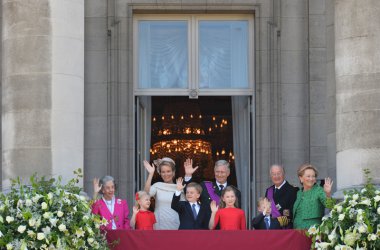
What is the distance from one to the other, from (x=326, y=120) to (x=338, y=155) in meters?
Answer: 3.20

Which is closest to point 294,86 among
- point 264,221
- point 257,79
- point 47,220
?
point 257,79

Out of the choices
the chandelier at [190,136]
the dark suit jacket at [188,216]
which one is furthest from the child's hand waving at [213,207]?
the chandelier at [190,136]

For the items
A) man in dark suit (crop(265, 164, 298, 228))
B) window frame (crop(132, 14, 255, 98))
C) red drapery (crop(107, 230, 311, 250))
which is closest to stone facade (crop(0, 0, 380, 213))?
window frame (crop(132, 14, 255, 98))

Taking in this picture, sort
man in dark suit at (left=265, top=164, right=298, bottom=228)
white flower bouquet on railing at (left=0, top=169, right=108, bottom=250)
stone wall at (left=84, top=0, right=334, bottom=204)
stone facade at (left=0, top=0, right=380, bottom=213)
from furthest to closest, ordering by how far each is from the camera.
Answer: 1. stone wall at (left=84, top=0, right=334, bottom=204)
2. stone facade at (left=0, top=0, right=380, bottom=213)
3. man in dark suit at (left=265, top=164, right=298, bottom=228)
4. white flower bouquet on railing at (left=0, top=169, right=108, bottom=250)

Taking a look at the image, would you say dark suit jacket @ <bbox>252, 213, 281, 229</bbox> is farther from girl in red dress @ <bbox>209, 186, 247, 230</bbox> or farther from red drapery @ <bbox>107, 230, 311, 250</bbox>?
red drapery @ <bbox>107, 230, 311, 250</bbox>

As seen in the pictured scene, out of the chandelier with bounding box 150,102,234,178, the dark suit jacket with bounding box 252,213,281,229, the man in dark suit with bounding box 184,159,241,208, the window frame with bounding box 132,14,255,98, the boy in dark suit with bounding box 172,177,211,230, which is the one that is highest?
the window frame with bounding box 132,14,255,98

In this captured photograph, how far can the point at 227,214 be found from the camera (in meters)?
18.5

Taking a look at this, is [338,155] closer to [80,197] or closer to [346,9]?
[346,9]

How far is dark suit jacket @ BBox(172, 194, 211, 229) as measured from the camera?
734 inches

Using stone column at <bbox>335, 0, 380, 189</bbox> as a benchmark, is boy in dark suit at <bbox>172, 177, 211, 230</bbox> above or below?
below

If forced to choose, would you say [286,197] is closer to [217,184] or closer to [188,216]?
[217,184]

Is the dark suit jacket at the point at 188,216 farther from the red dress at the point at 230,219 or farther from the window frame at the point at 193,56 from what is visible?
the window frame at the point at 193,56

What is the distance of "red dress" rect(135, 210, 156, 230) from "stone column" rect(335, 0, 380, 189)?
2.89 m

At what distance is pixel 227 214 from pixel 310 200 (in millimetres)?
1176
